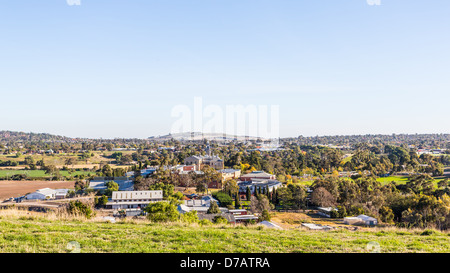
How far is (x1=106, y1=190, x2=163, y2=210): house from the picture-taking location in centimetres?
3281

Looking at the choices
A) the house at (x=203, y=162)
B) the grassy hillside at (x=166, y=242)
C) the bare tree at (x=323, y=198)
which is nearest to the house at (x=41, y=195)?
the house at (x=203, y=162)

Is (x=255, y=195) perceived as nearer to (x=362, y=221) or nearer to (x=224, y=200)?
(x=224, y=200)

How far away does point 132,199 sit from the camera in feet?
110

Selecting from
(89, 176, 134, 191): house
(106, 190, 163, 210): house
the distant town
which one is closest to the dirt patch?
the distant town

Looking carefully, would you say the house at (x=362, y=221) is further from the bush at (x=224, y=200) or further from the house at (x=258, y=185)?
the house at (x=258, y=185)

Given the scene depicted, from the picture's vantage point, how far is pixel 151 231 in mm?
6570

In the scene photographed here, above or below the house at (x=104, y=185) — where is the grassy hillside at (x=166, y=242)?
above

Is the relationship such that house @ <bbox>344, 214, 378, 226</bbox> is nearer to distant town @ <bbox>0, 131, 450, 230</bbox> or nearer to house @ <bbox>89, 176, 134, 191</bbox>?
distant town @ <bbox>0, 131, 450, 230</bbox>

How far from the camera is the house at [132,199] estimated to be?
32812mm

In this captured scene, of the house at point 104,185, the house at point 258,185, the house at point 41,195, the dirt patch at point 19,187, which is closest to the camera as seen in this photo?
the house at point 41,195
